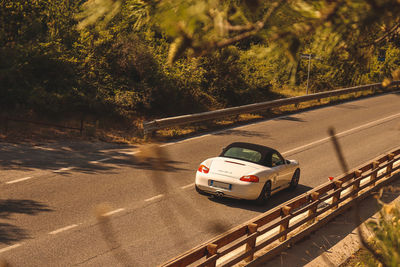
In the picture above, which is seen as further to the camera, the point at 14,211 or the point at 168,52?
the point at 14,211

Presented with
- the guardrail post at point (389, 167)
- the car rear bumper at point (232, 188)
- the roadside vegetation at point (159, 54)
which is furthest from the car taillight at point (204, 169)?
the guardrail post at point (389, 167)

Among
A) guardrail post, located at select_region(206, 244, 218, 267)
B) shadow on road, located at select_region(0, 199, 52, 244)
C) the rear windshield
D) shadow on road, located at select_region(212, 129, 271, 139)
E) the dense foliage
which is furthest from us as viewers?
shadow on road, located at select_region(212, 129, 271, 139)

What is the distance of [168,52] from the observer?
747 cm

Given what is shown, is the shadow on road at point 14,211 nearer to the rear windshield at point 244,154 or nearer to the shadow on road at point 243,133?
the rear windshield at point 244,154

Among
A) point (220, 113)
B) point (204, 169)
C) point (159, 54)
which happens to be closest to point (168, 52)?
point (204, 169)

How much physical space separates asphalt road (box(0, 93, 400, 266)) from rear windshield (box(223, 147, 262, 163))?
3.81 feet

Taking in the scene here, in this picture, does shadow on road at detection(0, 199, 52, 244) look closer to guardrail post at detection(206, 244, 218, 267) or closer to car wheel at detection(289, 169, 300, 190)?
guardrail post at detection(206, 244, 218, 267)

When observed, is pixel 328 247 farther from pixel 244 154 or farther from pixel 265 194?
pixel 244 154

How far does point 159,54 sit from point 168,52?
49.7 feet

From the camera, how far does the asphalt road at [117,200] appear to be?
8.65m

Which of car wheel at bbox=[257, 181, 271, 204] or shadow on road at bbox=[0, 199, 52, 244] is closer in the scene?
shadow on road at bbox=[0, 199, 52, 244]

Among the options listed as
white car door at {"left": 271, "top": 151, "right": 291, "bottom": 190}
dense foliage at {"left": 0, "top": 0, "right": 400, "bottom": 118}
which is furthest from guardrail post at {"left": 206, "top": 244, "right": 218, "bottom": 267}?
white car door at {"left": 271, "top": 151, "right": 291, "bottom": 190}

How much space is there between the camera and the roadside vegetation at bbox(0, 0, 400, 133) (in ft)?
10.1

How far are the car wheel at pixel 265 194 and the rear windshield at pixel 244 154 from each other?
0.68m
